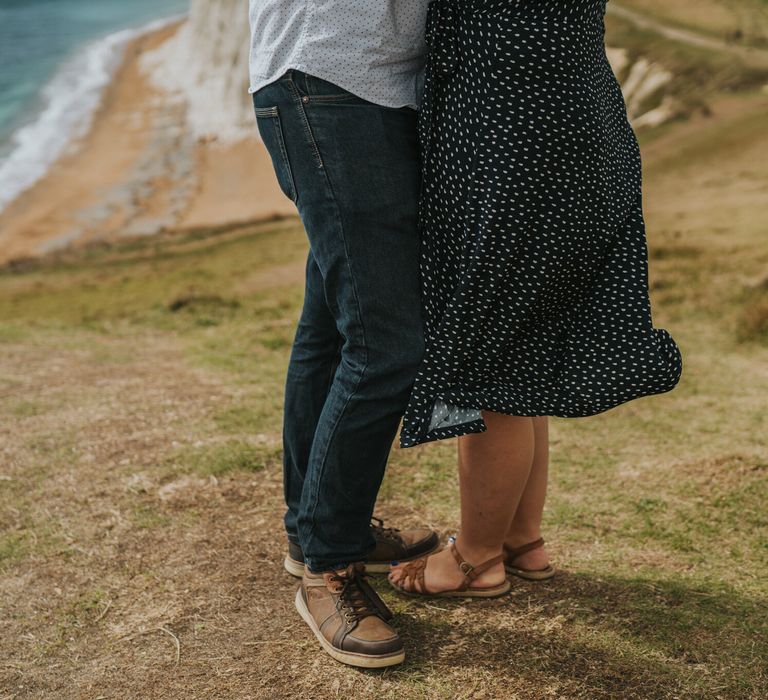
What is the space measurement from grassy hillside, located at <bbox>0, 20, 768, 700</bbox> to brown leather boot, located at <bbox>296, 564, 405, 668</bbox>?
38 mm

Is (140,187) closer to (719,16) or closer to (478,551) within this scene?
(719,16)

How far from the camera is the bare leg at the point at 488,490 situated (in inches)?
80.0

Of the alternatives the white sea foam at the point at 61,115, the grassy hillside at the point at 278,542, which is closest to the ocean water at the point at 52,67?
the white sea foam at the point at 61,115

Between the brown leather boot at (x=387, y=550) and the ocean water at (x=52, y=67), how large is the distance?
24.3 meters

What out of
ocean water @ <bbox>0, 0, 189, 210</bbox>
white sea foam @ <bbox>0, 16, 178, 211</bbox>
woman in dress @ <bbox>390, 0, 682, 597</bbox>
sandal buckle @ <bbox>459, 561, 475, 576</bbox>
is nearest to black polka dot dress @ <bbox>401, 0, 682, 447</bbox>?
woman in dress @ <bbox>390, 0, 682, 597</bbox>

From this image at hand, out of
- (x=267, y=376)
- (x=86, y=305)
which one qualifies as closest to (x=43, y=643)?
(x=267, y=376)

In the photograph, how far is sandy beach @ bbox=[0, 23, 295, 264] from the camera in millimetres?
21469

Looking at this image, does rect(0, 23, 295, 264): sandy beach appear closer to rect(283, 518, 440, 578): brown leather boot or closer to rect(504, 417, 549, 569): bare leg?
rect(283, 518, 440, 578): brown leather boot

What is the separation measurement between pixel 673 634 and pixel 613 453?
1221 millimetres

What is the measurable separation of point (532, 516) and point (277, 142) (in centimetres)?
109

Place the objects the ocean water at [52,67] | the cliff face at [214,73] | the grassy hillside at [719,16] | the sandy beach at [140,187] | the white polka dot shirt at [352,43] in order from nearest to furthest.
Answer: the white polka dot shirt at [352,43] < the grassy hillside at [719,16] < the sandy beach at [140,187] < the cliff face at [214,73] < the ocean water at [52,67]

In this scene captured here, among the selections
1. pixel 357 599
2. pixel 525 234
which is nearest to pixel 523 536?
pixel 357 599

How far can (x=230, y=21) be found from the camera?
30938 mm

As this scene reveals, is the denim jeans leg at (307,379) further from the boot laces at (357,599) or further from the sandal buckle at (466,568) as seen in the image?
the sandal buckle at (466,568)
